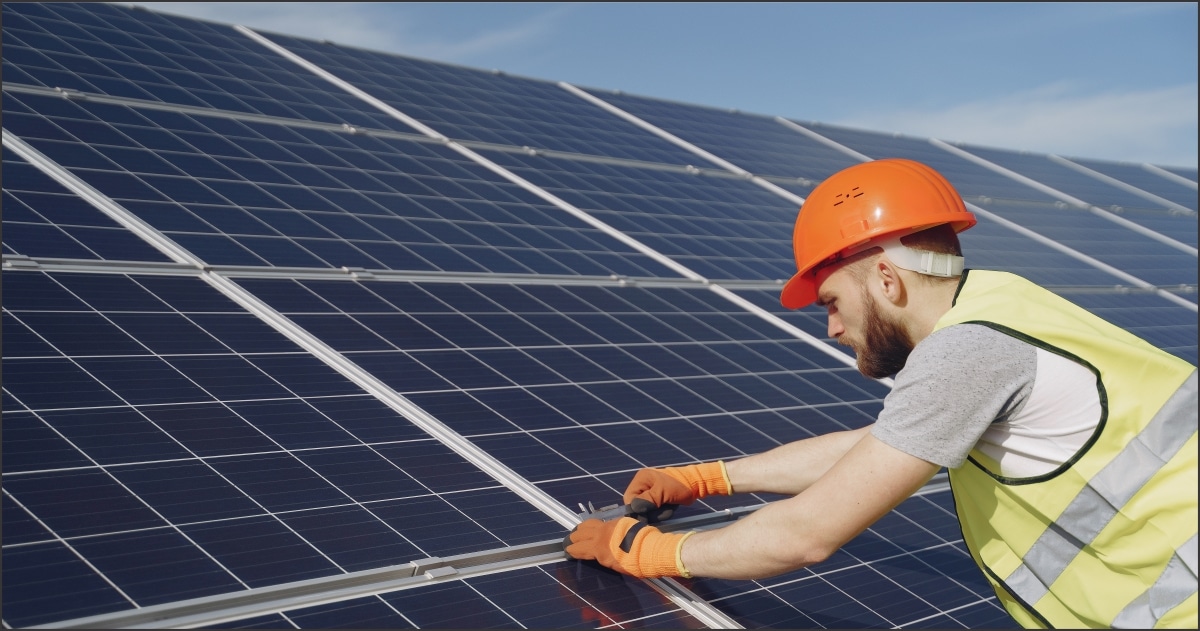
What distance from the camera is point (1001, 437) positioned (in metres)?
4.02

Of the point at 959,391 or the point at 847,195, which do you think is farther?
the point at 847,195

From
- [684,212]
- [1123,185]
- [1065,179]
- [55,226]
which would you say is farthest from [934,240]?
[1123,185]

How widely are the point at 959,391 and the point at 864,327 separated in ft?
2.26

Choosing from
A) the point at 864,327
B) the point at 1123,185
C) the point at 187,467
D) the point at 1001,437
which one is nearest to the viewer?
the point at 1001,437

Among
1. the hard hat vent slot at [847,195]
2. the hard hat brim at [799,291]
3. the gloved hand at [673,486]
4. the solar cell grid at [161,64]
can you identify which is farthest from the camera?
the solar cell grid at [161,64]

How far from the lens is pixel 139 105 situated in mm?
8984

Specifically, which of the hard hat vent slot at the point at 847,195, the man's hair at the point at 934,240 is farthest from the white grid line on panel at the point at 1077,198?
the hard hat vent slot at the point at 847,195

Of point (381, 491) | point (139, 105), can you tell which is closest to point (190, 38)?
point (139, 105)

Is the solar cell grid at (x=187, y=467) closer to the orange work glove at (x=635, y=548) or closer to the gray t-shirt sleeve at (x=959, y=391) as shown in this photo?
the orange work glove at (x=635, y=548)

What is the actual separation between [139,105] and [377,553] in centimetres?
590

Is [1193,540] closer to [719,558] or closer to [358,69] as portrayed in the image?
[719,558]

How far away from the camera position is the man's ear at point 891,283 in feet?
14.3

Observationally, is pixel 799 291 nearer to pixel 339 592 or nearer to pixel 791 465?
pixel 791 465

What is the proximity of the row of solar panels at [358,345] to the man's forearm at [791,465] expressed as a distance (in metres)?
0.47
